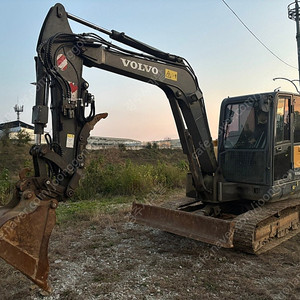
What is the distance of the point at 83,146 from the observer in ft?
12.8

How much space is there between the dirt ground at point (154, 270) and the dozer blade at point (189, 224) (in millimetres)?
386

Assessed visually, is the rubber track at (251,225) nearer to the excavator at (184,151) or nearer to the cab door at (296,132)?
the excavator at (184,151)

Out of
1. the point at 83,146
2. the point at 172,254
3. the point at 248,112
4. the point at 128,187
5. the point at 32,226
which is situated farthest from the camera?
the point at 128,187

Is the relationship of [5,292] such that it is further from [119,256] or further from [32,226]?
[119,256]

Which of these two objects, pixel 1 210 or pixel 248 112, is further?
pixel 248 112

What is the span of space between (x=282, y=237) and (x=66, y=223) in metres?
4.27

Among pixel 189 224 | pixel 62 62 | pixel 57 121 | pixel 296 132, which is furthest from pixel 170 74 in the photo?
pixel 296 132

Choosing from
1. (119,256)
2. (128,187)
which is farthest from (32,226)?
(128,187)

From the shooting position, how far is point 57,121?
373 centimetres

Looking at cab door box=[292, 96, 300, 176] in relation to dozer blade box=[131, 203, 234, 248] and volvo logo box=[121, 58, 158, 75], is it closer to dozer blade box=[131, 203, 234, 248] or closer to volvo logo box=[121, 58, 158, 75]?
dozer blade box=[131, 203, 234, 248]

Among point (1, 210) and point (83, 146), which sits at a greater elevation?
point (83, 146)

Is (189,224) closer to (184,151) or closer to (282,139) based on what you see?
(184,151)

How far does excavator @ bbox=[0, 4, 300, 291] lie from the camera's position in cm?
337

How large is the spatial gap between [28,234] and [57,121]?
132 cm
